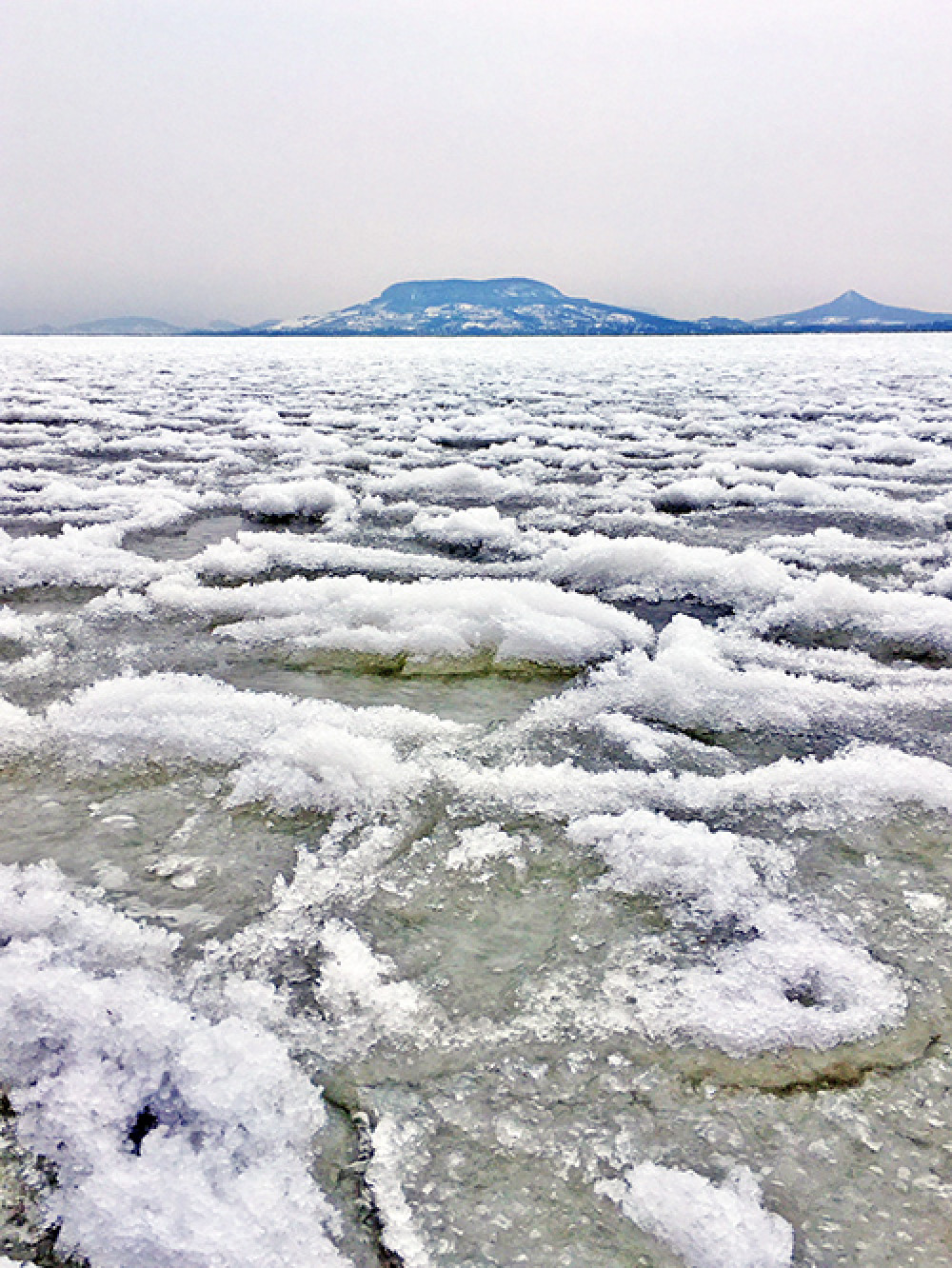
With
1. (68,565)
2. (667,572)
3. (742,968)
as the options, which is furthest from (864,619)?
(68,565)

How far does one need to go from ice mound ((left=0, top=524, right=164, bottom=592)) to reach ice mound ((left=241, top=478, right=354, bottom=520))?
37.7 inches

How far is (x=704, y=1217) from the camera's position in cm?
76

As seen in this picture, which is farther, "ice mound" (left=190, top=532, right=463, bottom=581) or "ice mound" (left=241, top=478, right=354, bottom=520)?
"ice mound" (left=241, top=478, right=354, bottom=520)

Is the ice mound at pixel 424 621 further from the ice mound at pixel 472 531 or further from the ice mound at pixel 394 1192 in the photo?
the ice mound at pixel 394 1192

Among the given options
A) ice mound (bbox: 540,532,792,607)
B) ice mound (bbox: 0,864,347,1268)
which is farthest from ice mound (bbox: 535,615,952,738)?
ice mound (bbox: 0,864,347,1268)

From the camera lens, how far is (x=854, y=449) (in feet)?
20.0

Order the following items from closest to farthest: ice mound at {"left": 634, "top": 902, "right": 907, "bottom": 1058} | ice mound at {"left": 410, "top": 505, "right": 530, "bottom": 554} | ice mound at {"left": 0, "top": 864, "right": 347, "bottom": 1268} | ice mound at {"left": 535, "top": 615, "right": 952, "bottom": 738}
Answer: ice mound at {"left": 0, "top": 864, "right": 347, "bottom": 1268}, ice mound at {"left": 634, "top": 902, "right": 907, "bottom": 1058}, ice mound at {"left": 535, "top": 615, "right": 952, "bottom": 738}, ice mound at {"left": 410, "top": 505, "right": 530, "bottom": 554}

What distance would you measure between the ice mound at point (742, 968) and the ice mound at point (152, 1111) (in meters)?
0.48

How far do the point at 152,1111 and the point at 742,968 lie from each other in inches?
31.2

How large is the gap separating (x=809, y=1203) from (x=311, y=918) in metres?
0.74

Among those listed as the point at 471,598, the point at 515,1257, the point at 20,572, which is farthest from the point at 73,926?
the point at 20,572

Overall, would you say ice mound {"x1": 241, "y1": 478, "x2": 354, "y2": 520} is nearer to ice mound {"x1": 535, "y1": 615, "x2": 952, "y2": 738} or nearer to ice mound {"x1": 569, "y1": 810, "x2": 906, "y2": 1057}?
ice mound {"x1": 535, "y1": 615, "x2": 952, "y2": 738}

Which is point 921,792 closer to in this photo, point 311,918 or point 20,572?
point 311,918

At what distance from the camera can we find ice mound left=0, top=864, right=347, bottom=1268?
72 cm
